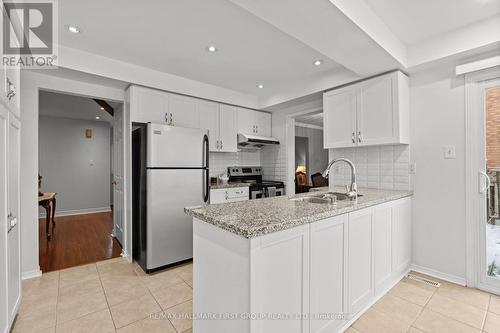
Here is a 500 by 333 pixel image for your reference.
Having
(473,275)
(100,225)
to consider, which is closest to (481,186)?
(473,275)

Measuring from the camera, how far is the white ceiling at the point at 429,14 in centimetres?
189

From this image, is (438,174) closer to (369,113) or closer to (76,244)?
(369,113)

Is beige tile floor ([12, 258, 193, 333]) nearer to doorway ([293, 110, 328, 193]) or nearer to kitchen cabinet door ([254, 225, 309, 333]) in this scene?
kitchen cabinet door ([254, 225, 309, 333])

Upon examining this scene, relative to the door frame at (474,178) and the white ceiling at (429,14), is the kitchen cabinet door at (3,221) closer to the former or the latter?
the white ceiling at (429,14)

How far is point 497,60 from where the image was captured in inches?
82.6

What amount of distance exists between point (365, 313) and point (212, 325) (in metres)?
1.29

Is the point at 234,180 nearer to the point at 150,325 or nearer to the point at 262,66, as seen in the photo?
the point at 262,66

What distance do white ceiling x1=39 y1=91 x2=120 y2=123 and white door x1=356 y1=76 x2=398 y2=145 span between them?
3774 mm

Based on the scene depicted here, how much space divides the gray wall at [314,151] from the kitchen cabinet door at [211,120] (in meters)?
3.86

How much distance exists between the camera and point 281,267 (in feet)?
4.06

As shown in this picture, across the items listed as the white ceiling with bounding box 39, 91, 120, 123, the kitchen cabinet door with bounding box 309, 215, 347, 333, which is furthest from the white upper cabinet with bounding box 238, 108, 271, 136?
the kitchen cabinet door with bounding box 309, 215, 347, 333

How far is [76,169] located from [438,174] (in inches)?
283

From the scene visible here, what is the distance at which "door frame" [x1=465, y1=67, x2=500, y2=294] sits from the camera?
2.25 metres

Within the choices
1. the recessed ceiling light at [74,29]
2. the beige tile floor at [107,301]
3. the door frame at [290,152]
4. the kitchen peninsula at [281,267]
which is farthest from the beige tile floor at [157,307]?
the recessed ceiling light at [74,29]
